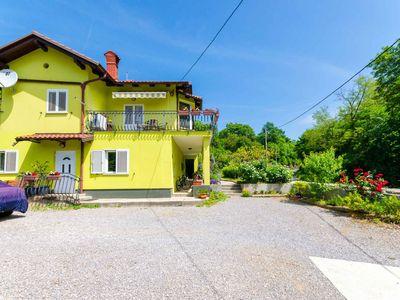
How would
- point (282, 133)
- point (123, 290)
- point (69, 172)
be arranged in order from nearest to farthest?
point (123, 290) → point (69, 172) → point (282, 133)

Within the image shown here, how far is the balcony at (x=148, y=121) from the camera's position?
1478 centimetres

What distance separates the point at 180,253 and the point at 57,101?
46.2 feet

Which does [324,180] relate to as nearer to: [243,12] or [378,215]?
[378,215]

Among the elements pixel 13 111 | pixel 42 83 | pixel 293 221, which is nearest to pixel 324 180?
pixel 293 221

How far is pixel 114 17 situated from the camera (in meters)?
13.2

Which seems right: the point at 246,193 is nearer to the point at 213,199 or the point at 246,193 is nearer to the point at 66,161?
the point at 213,199

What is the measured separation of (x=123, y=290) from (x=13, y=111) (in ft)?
52.3

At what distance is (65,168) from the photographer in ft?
47.3

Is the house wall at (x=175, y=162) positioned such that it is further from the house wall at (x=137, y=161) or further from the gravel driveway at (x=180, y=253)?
the gravel driveway at (x=180, y=253)

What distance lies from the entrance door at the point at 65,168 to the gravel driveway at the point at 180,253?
4004mm

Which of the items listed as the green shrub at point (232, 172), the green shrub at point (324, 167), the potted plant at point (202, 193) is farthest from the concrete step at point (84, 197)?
the green shrub at point (232, 172)

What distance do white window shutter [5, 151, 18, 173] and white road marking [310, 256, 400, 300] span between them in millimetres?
16904

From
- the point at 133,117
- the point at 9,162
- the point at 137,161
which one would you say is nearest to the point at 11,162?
the point at 9,162

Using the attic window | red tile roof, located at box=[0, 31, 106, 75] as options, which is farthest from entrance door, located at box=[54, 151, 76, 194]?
red tile roof, located at box=[0, 31, 106, 75]
